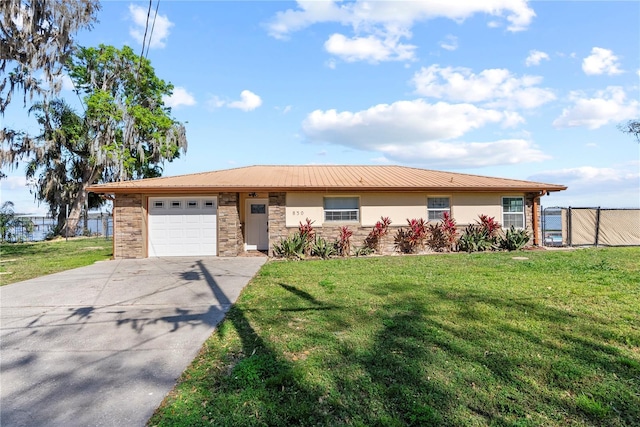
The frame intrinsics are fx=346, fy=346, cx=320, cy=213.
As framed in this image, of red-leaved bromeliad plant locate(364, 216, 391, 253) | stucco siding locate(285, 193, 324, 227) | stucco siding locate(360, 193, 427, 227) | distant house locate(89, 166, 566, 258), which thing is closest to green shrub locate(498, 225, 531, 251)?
distant house locate(89, 166, 566, 258)

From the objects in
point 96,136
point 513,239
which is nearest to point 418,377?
point 513,239

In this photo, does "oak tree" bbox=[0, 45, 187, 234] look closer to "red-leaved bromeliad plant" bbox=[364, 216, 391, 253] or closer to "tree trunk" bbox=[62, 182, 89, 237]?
"tree trunk" bbox=[62, 182, 89, 237]

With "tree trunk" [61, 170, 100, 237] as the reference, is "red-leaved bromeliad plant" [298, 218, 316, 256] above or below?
below

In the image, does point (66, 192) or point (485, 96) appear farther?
point (66, 192)

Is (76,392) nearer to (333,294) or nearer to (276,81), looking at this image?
(333,294)

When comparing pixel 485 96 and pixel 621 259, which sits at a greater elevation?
pixel 485 96

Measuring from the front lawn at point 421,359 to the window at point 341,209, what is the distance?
603cm

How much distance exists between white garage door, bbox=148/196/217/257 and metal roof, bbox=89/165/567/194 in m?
0.53

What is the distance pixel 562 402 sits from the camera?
2.69m

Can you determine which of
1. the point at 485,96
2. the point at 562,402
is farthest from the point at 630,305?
the point at 485,96

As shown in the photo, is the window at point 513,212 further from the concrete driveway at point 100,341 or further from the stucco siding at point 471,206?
the concrete driveway at point 100,341

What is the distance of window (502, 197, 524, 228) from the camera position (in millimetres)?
13273

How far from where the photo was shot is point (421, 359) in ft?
11.2

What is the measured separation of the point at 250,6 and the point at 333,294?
6.68 m
